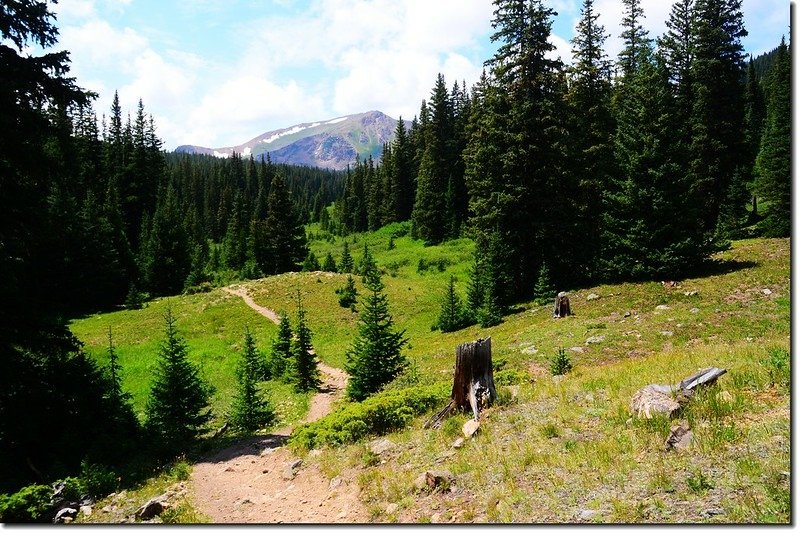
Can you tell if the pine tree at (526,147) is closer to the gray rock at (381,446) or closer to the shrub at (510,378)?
the shrub at (510,378)

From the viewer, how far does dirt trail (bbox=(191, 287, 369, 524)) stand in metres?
8.11

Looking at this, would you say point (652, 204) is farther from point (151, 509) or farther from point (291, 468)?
point (151, 509)

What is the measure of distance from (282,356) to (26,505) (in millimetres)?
16703

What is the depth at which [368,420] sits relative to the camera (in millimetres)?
11750

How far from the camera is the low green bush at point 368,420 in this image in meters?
11.4

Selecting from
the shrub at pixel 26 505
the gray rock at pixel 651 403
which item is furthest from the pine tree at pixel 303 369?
the gray rock at pixel 651 403

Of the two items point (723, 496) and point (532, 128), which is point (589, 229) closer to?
point (532, 128)

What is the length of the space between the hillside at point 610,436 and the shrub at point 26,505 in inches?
135

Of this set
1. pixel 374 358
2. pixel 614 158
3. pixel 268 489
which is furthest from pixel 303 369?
pixel 614 158

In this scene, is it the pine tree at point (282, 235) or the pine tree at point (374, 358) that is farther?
the pine tree at point (282, 235)

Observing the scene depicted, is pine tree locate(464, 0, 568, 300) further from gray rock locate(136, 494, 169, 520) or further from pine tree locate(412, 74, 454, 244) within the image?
pine tree locate(412, 74, 454, 244)

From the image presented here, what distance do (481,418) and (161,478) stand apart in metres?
7.56

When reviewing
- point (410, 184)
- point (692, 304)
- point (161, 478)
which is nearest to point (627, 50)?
point (692, 304)

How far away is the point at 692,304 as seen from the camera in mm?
20062
